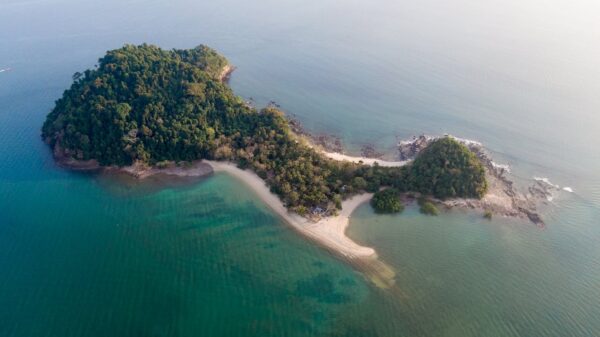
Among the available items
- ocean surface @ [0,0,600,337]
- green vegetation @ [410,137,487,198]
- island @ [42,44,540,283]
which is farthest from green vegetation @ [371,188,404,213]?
green vegetation @ [410,137,487,198]

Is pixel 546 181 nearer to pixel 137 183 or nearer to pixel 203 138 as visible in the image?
pixel 203 138

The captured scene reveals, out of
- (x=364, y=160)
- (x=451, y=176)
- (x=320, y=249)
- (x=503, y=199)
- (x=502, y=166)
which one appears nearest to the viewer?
(x=320, y=249)

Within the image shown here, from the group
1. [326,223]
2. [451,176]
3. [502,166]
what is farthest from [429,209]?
[502,166]

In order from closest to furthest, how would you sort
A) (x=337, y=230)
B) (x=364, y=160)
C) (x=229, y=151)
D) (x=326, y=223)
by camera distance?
(x=337, y=230) < (x=326, y=223) < (x=229, y=151) < (x=364, y=160)

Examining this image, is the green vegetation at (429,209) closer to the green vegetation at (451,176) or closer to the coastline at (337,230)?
the green vegetation at (451,176)

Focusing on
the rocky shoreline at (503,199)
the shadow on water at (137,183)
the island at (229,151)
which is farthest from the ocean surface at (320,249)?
the island at (229,151)

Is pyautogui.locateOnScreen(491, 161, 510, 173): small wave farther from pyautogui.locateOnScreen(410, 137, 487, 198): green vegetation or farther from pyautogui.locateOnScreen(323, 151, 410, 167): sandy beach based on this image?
pyautogui.locateOnScreen(323, 151, 410, 167): sandy beach

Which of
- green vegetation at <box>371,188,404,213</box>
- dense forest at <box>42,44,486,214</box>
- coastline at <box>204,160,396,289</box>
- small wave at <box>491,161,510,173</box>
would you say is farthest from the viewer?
small wave at <box>491,161,510,173</box>
